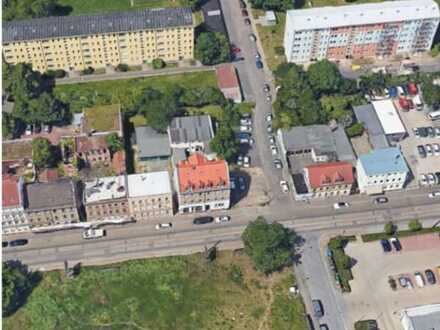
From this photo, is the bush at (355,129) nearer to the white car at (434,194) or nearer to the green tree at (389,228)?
the white car at (434,194)

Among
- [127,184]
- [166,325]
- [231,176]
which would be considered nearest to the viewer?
[166,325]

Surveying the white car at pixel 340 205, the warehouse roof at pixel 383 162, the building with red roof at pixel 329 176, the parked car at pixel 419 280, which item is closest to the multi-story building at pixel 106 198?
the building with red roof at pixel 329 176

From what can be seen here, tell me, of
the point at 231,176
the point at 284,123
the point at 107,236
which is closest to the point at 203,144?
the point at 231,176

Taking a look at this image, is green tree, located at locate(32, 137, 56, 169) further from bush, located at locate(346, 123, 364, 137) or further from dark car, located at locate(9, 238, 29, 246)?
bush, located at locate(346, 123, 364, 137)

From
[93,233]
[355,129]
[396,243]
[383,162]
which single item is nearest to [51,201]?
[93,233]

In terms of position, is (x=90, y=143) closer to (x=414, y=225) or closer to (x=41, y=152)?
(x=41, y=152)

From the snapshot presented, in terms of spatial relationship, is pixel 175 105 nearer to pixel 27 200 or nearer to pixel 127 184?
pixel 127 184

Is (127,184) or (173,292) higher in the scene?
(127,184)
